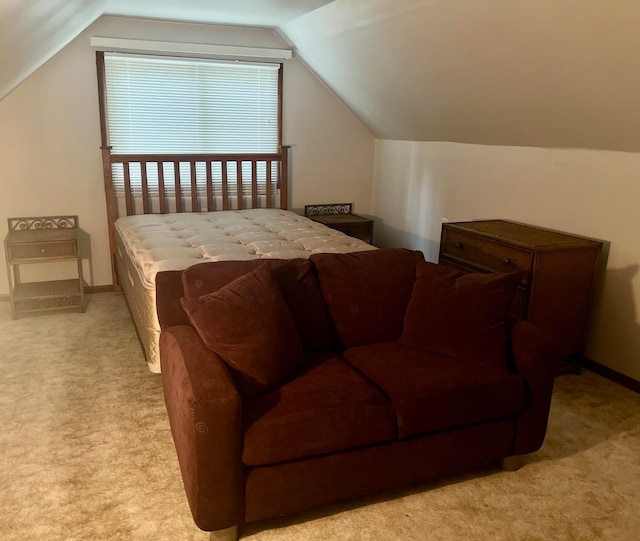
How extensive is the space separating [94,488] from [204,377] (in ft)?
2.48

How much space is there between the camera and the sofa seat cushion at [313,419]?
1836mm

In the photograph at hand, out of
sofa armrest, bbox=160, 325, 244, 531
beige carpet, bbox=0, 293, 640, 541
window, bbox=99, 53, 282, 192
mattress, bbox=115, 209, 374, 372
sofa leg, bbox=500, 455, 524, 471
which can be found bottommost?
beige carpet, bbox=0, 293, 640, 541

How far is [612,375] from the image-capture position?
125 inches

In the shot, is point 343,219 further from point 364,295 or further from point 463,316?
point 463,316

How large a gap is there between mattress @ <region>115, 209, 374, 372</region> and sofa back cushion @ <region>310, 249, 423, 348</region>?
2.05 feet

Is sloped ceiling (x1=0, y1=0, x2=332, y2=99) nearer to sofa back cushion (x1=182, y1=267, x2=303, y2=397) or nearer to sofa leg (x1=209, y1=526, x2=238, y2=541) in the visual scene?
sofa back cushion (x1=182, y1=267, x2=303, y2=397)

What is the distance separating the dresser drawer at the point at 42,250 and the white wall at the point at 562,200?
8.89 feet

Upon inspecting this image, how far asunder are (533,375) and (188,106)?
3493 millimetres

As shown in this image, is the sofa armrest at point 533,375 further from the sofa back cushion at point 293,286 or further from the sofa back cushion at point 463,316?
the sofa back cushion at point 293,286

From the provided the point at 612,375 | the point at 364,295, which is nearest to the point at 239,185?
the point at 364,295

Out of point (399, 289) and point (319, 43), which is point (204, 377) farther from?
point (319, 43)

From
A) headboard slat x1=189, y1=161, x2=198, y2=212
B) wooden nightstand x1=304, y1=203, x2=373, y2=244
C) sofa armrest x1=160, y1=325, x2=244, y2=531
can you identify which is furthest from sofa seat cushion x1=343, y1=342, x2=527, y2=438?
headboard slat x1=189, y1=161, x2=198, y2=212

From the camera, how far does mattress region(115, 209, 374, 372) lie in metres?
2.85

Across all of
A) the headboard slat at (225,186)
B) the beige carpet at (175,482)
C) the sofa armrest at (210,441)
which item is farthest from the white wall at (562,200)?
the sofa armrest at (210,441)
